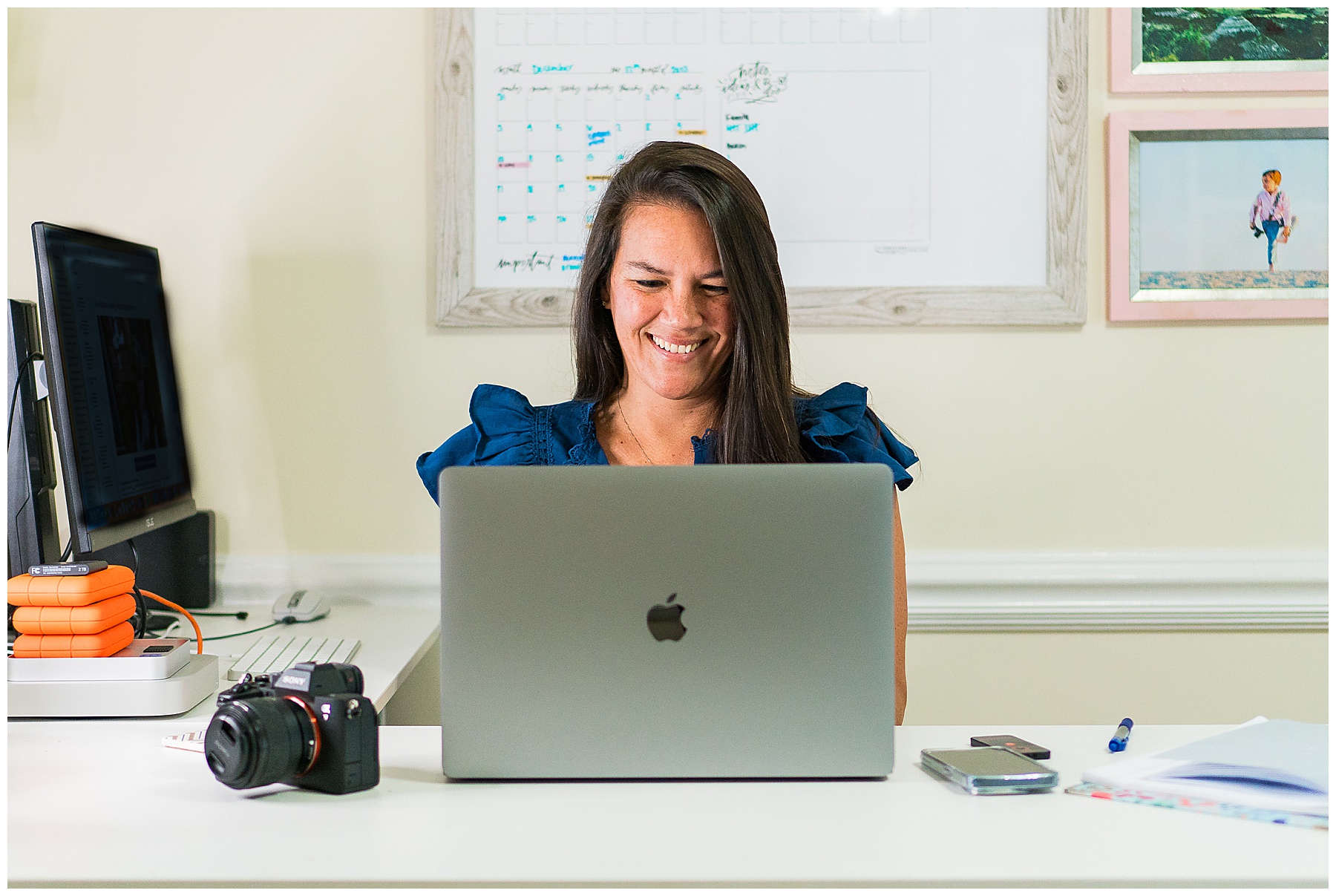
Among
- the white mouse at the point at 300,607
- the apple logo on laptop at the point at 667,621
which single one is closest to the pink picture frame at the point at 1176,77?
the apple logo on laptop at the point at 667,621

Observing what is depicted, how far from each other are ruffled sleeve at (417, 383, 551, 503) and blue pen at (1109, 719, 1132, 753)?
0.92 meters

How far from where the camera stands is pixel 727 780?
925mm

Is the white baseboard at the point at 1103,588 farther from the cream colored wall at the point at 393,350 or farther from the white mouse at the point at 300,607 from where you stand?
the white mouse at the point at 300,607

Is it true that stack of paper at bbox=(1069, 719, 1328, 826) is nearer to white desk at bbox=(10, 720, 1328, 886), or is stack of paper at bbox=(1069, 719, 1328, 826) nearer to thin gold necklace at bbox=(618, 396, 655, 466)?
white desk at bbox=(10, 720, 1328, 886)

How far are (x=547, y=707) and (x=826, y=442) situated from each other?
84 cm

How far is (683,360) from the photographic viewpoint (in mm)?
1623

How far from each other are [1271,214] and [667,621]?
5.65 ft

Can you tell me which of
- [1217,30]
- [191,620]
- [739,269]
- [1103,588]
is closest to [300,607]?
[191,620]

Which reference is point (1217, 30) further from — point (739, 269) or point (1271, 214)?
point (739, 269)

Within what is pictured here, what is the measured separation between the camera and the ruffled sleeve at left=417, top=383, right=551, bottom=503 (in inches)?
65.8

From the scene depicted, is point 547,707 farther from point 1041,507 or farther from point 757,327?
point 1041,507

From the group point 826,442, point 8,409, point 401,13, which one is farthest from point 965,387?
point 8,409

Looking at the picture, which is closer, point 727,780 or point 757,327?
point 727,780

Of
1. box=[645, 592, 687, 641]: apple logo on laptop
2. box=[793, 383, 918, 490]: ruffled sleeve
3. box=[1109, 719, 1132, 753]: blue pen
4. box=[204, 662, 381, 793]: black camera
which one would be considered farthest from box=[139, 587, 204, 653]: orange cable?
box=[1109, 719, 1132, 753]: blue pen
